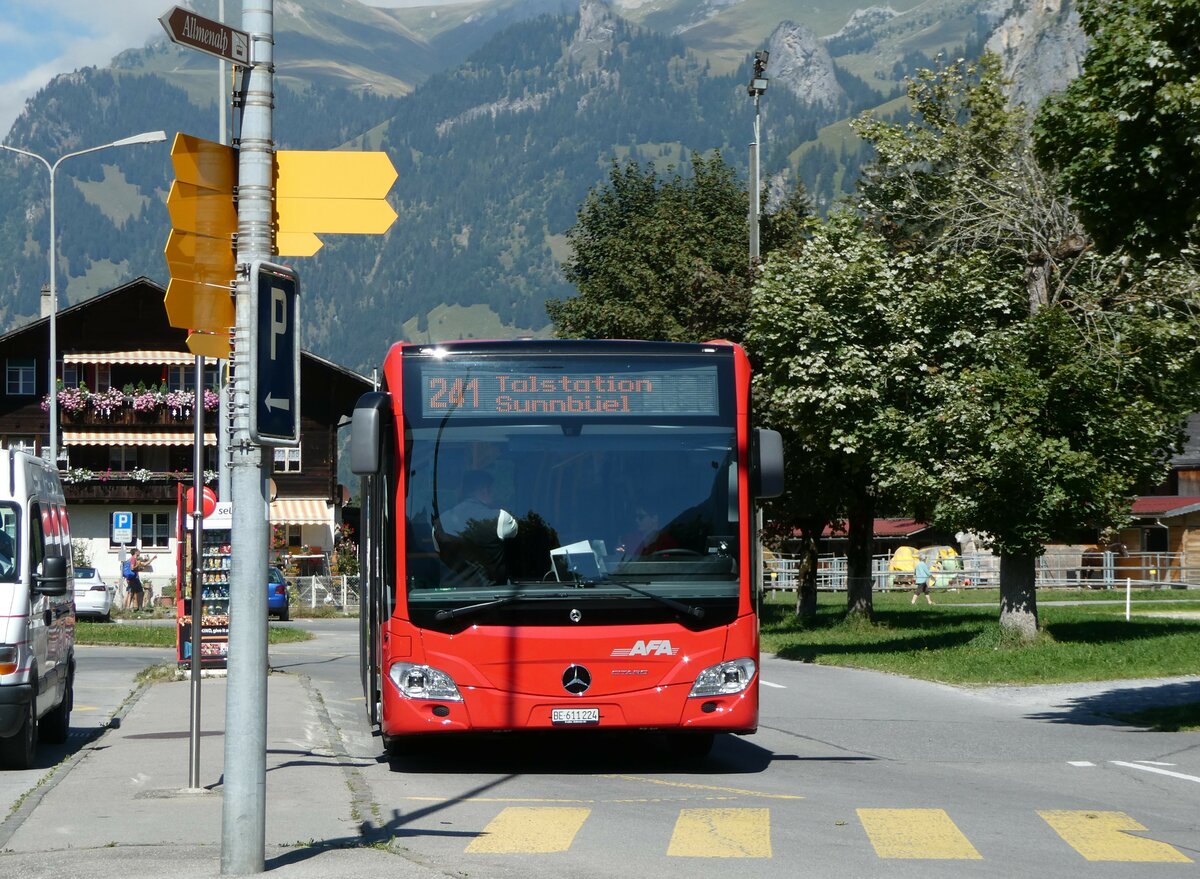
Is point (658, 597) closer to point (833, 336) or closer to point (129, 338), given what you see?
point (833, 336)

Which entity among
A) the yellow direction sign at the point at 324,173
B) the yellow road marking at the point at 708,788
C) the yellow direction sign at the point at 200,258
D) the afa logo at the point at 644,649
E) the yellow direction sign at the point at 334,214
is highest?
the yellow direction sign at the point at 324,173

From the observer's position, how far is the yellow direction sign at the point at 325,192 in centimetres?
823

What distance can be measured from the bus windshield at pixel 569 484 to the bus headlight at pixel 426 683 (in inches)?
18.0

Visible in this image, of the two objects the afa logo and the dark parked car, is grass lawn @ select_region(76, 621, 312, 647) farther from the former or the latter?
the afa logo

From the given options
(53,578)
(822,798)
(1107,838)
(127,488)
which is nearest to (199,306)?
(53,578)

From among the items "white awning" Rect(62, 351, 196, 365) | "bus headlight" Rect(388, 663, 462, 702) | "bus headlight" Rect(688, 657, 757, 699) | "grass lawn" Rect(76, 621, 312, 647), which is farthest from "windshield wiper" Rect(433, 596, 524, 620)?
"white awning" Rect(62, 351, 196, 365)

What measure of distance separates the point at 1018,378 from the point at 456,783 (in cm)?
1504

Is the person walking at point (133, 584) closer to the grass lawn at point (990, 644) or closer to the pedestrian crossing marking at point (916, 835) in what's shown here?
the grass lawn at point (990, 644)

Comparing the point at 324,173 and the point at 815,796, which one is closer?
the point at 324,173

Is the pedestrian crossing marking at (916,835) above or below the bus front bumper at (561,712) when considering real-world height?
below

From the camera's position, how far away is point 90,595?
44.8 meters

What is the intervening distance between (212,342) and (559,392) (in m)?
4.72

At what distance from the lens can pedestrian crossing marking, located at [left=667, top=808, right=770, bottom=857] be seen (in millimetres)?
9391

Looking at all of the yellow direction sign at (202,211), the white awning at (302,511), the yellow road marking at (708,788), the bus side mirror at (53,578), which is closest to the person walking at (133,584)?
the white awning at (302,511)
